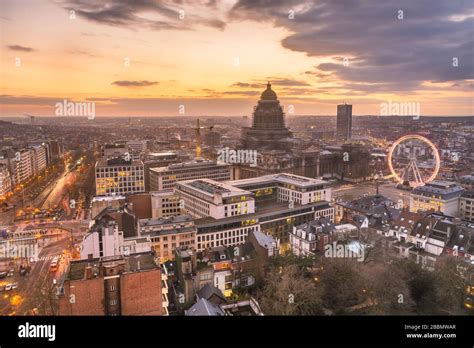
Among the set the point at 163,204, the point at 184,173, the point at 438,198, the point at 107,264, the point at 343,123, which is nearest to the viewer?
the point at 107,264

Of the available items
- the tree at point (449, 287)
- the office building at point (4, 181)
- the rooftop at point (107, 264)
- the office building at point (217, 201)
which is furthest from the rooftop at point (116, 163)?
the tree at point (449, 287)

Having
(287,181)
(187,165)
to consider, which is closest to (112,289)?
(287,181)

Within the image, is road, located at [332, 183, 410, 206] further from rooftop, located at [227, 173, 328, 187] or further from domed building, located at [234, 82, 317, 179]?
rooftop, located at [227, 173, 328, 187]

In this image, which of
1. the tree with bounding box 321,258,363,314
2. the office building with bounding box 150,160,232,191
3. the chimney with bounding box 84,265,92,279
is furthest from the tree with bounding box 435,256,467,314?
the office building with bounding box 150,160,232,191

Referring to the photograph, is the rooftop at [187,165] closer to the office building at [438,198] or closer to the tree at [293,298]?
the office building at [438,198]

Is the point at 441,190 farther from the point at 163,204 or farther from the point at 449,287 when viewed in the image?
the point at 163,204
